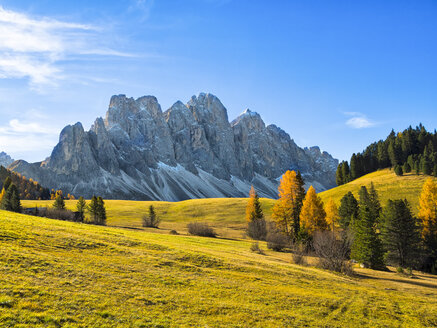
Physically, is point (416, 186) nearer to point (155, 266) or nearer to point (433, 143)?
point (433, 143)

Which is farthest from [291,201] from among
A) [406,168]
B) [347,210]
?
[406,168]

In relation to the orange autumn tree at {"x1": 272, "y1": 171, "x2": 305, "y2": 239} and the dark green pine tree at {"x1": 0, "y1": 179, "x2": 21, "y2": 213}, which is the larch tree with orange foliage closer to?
the orange autumn tree at {"x1": 272, "y1": 171, "x2": 305, "y2": 239}

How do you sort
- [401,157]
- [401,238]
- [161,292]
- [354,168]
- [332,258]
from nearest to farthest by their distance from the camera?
[161,292] → [332,258] → [401,238] → [401,157] → [354,168]

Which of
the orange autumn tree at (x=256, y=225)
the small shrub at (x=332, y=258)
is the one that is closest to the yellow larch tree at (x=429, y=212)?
the orange autumn tree at (x=256, y=225)

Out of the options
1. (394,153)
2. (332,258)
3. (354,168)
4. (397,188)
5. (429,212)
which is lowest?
(332,258)

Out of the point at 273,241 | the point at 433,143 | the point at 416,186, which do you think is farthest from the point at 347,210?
the point at 433,143

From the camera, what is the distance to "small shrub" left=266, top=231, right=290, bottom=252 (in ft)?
164

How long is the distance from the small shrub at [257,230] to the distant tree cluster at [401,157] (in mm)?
65102

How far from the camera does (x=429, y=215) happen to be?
189ft

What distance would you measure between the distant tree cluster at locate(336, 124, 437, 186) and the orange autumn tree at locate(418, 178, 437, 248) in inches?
1645

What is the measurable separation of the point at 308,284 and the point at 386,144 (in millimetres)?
136691

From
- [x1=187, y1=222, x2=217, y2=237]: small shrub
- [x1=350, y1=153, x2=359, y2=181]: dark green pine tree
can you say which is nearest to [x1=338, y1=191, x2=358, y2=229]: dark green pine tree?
[x1=187, y1=222, x2=217, y2=237]: small shrub

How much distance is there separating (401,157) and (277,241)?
99.3m

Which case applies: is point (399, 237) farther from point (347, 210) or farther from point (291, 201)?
point (291, 201)
